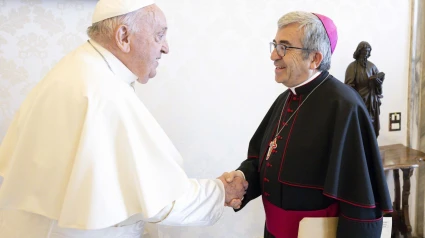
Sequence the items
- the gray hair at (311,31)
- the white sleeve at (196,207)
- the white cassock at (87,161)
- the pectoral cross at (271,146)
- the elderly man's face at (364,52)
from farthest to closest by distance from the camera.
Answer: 1. the elderly man's face at (364,52)
2. the pectoral cross at (271,146)
3. the gray hair at (311,31)
4. the white sleeve at (196,207)
5. the white cassock at (87,161)

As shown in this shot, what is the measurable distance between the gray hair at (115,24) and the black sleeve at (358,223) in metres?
1.01

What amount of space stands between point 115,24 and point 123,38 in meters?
0.06

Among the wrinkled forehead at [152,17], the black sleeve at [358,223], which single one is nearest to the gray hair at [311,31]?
the wrinkled forehead at [152,17]

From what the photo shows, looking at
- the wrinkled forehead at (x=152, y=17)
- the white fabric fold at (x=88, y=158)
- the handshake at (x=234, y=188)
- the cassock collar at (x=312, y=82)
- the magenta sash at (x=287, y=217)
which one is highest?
the wrinkled forehead at (x=152, y=17)

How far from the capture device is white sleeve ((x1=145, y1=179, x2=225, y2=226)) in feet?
4.83

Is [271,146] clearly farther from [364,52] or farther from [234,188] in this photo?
[364,52]

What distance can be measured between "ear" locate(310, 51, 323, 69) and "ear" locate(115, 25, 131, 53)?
0.71 metres

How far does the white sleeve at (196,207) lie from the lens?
147cm

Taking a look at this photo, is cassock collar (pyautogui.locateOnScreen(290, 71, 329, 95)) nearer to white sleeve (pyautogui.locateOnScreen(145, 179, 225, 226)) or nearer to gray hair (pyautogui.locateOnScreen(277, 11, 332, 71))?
gray hair (pyautogui.locateOnScreen(277, 11, 332, 71))

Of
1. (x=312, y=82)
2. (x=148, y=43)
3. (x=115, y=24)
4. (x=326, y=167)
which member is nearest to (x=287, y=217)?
(x=326, y=167)

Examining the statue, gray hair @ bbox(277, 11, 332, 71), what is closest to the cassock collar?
gray hair @ bbox(277, 11, 332, 71)

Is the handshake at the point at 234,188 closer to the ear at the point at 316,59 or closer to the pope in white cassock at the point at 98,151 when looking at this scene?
the pope in white cassock at the point at 98,151

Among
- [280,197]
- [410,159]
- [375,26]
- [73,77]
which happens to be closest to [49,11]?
[73,77]

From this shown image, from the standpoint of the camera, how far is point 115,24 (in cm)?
149
